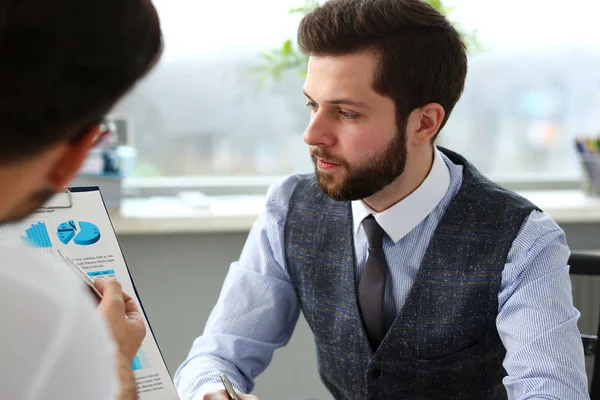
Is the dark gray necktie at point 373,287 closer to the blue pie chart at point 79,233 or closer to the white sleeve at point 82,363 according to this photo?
the blue pie chart at point 79,233

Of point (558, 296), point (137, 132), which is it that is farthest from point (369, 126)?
point (137, 132)

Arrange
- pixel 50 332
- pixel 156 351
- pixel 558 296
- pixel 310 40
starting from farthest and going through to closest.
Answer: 1. pixel 310 40
2. pixel 558 296
3. pixel 156 351
4. pixel 50 332

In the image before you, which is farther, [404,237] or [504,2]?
[504,2]

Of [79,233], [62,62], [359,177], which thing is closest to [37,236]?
[79,233]

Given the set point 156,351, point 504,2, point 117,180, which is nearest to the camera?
point 156,351

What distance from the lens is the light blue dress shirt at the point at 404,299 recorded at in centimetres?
119

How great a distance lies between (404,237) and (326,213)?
0.16 m

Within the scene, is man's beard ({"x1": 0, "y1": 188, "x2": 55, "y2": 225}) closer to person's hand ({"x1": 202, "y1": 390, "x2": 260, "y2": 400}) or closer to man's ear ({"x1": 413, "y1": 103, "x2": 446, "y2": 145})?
person's hand ({"x1": 202, "y1": 390, "x2": 260, "y2": 400})

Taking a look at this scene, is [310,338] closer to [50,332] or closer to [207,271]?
[207,271]

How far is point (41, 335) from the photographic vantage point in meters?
0.53

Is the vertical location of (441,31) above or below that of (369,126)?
above

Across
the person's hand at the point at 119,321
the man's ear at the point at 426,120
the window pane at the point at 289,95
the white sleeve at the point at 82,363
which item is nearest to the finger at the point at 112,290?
the person's hand at the point at 119,321

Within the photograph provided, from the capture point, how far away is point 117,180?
6.79 ft

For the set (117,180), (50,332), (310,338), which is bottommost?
(310,338)
